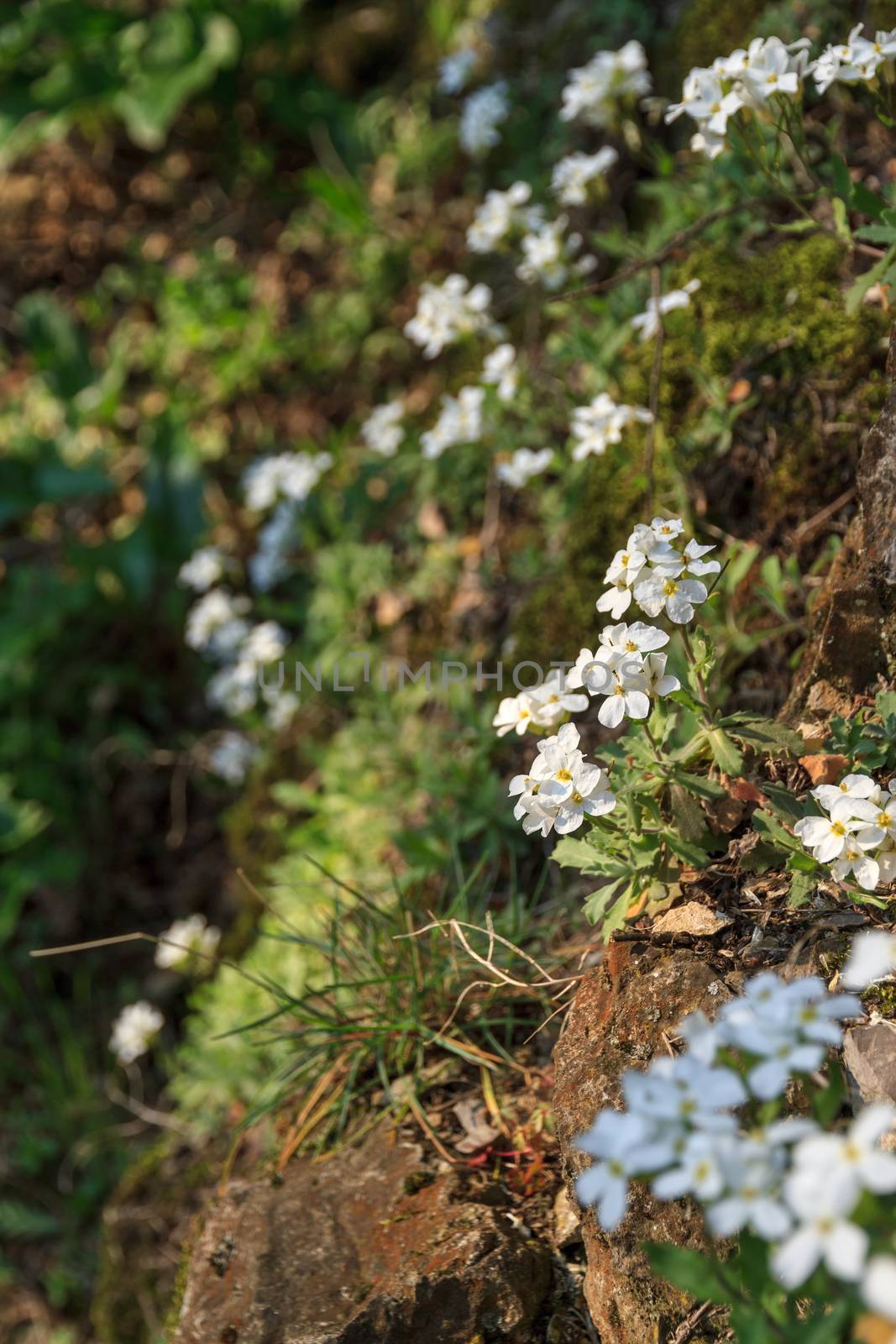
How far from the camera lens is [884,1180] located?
3.08ft

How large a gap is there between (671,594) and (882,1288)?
3.62ft

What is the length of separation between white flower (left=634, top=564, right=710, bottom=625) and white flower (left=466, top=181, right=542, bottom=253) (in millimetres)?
1997

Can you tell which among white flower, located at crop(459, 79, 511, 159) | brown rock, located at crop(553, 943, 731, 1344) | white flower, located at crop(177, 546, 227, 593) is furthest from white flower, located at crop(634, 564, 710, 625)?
white flower, located at crop(459, 79, 511, 159)

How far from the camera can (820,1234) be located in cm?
96

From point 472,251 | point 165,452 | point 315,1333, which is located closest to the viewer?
point 315,1333

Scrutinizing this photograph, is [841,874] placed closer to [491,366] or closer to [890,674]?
[890,674]

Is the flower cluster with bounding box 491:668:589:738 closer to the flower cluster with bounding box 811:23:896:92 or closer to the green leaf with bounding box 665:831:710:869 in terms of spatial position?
the green leaf with bounding box 665:831:710:869

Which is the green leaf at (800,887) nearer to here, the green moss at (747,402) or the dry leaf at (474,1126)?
the dry leaf at (474,1126)

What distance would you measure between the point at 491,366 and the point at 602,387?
1.19 ft

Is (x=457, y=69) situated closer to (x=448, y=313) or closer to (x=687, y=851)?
(x=448, y=313)

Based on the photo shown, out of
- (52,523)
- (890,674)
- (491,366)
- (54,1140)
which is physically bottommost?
(54,1140)

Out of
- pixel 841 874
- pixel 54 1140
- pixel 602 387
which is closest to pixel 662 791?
pixel 841 874

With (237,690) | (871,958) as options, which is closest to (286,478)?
(237,690)

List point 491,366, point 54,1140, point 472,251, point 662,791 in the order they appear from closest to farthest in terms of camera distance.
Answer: point 662,791
point 491,366
point 54,1140
point 472,251
